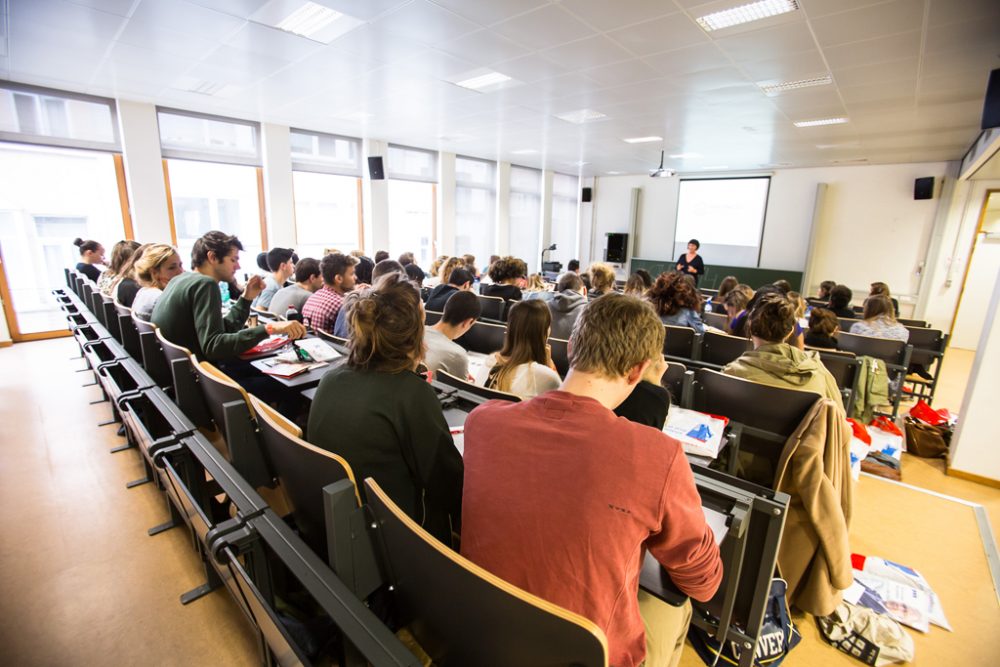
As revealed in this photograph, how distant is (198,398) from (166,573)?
32.3 inches

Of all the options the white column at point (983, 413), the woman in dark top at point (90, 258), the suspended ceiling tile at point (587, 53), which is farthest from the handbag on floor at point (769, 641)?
the woman in dark top at point (90, 258)

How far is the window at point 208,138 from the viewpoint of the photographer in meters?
6.48

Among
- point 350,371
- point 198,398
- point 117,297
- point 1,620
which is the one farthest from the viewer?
point 117,297

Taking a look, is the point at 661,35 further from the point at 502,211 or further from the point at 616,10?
the point at 502,211

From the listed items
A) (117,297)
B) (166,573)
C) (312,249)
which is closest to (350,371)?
(166,573)

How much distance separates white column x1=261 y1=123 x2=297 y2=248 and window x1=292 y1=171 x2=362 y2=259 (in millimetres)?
201

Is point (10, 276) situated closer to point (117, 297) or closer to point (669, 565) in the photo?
point (117, 297)

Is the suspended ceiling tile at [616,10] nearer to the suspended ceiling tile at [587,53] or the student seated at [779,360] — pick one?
the suspended ceiling tile at [587,53]

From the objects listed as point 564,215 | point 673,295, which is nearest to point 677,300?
point 673,295

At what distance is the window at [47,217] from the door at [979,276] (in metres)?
14.0

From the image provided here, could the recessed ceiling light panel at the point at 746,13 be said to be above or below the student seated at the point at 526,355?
above

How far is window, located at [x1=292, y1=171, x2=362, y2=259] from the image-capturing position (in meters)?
7.99

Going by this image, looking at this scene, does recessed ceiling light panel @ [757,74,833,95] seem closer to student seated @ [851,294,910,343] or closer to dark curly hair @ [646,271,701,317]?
student seated @ [851,294,910,343]

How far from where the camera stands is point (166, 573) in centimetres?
198
